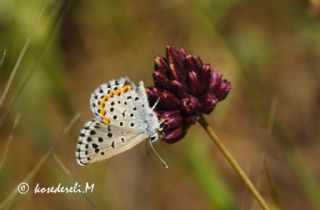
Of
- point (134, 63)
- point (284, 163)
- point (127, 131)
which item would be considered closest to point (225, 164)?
point (284, 163)

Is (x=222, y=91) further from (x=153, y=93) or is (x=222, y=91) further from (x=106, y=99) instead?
(x=106, y=99)

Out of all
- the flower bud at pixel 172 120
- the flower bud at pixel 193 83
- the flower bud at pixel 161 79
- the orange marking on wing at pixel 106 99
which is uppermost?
the orange marking on wing at pixel 106 99

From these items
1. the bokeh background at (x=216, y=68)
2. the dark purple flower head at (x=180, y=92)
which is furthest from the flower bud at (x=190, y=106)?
the bokeh background at (x=216, y=68)

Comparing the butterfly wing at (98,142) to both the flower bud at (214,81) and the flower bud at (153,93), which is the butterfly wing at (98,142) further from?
the flower bud at (214,81)

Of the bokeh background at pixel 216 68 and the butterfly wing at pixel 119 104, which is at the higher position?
the butterfly wing at pixel 119 104

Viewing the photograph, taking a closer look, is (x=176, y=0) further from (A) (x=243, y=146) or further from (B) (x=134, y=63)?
(A) (x=243, y=146)

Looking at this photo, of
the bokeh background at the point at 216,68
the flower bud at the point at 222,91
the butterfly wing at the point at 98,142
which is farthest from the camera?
the bokeh background at the point at 216,68

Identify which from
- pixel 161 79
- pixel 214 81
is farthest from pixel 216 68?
pixel 161 79
